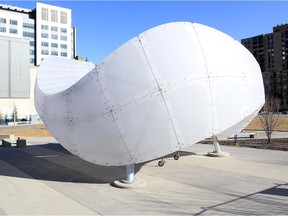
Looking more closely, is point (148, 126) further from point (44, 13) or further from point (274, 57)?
point (274, 57)

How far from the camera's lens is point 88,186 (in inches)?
392

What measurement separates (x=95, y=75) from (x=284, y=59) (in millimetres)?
135821

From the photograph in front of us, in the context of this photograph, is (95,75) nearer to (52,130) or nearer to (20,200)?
(52,130)

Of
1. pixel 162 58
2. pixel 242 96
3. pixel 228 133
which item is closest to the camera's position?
pixel 162 58

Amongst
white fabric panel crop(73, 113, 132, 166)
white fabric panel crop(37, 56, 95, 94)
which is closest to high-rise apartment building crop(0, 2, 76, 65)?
white fabric panel crop(37, 56, 95, 94)

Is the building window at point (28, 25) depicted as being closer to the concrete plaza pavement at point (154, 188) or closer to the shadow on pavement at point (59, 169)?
the shadow on pavement at point (59, 169)

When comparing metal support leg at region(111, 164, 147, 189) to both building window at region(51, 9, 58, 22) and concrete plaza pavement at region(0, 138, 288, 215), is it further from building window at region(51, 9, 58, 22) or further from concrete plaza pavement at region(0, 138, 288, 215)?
building window at region(51, 9, 58, 22)

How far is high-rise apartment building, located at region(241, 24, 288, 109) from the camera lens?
120812 millimetres

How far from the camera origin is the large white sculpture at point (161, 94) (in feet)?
27.1

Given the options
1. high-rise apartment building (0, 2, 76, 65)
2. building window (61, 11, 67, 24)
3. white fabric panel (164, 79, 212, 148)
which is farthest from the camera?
building window (61, 11, 67, 24)

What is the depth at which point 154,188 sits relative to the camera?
9.62 metres

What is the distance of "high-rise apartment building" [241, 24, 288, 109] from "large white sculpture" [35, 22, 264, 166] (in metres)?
112

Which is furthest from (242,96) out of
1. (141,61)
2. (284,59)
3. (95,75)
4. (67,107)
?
(284,59)

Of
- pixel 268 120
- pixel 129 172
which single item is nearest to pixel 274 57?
pixel 268 120
